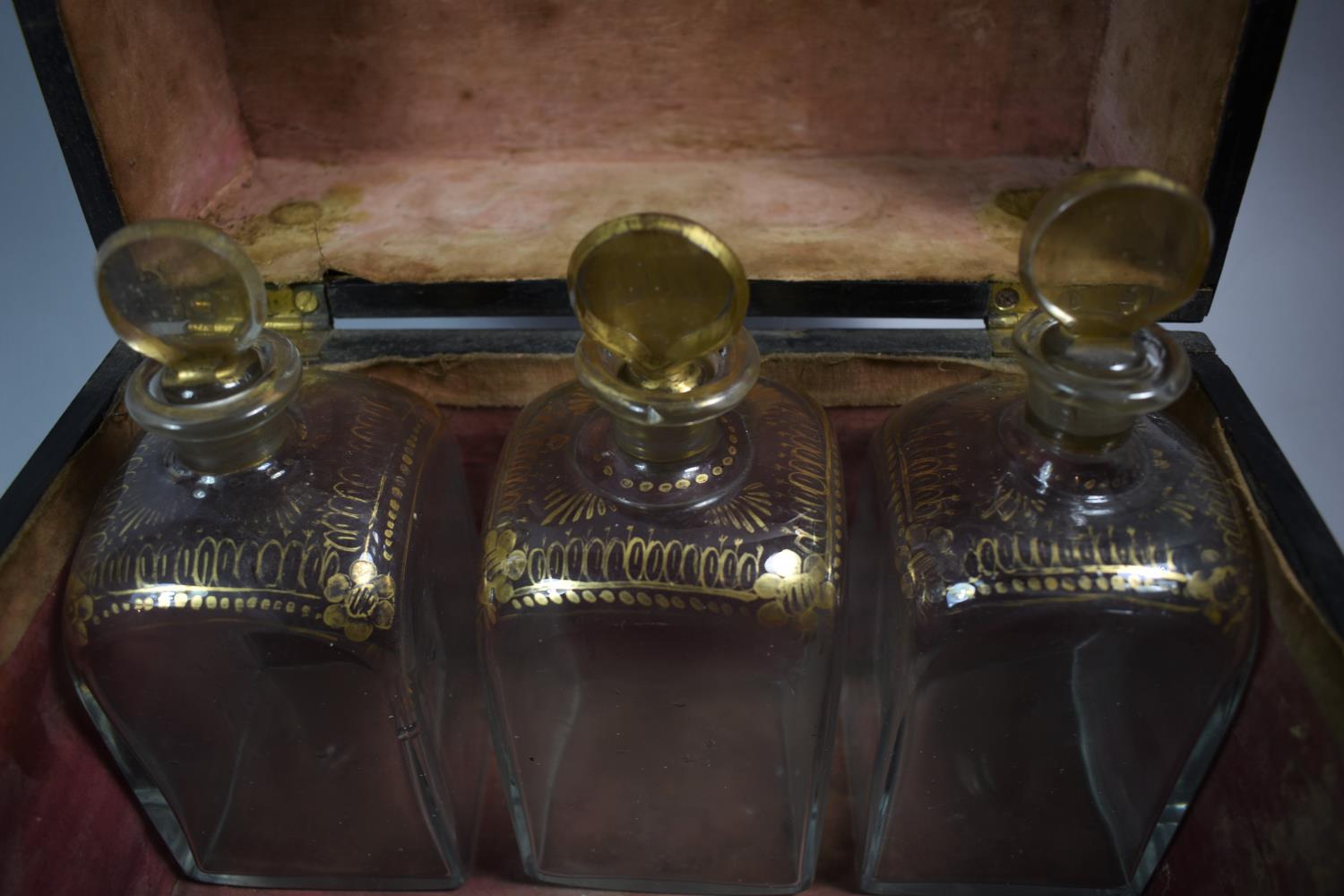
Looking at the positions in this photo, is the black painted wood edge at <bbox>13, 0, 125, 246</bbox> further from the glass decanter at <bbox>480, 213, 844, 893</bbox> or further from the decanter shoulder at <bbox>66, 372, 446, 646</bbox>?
the glass decanter at <bbox>480, 213, 844, 893</bbox>

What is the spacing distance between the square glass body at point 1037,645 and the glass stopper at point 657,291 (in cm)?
21

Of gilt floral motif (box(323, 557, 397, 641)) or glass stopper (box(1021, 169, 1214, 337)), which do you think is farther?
gilt floral motif (box(323, 557, 397, 641))

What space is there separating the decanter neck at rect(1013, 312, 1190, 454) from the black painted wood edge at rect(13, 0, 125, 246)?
2.19ft

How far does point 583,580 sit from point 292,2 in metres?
0.64

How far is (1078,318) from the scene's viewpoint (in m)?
0.66

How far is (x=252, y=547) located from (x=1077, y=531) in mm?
514

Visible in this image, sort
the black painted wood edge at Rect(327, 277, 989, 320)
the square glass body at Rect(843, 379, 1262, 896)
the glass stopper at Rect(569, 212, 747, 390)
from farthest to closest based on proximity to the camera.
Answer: the black painted wood edge at Rect(327, 277, 989, 320) → the square glass body at Rect(843, 379, 1262, 896) → the glass stopper at Rect(569, 212, 747, 390)

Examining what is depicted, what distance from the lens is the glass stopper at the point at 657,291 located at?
0.59 m

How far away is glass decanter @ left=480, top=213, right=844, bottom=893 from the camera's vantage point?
0.64m

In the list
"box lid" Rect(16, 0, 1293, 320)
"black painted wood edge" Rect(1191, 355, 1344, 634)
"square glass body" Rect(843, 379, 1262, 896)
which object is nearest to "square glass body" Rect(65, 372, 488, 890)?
"box lid" Rect(16, 0, 1293, 320)

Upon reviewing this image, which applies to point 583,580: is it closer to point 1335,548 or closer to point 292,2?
point 1335,548

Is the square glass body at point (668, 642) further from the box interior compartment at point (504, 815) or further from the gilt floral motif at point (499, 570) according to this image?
the box interior compartment at point (504, 815)

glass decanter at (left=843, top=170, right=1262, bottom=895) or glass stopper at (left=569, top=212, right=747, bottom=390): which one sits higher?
glass stopper at (left=569, top=212, right=747, bottom=390)

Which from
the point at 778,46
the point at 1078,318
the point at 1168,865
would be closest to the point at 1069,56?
the point at 778,46
